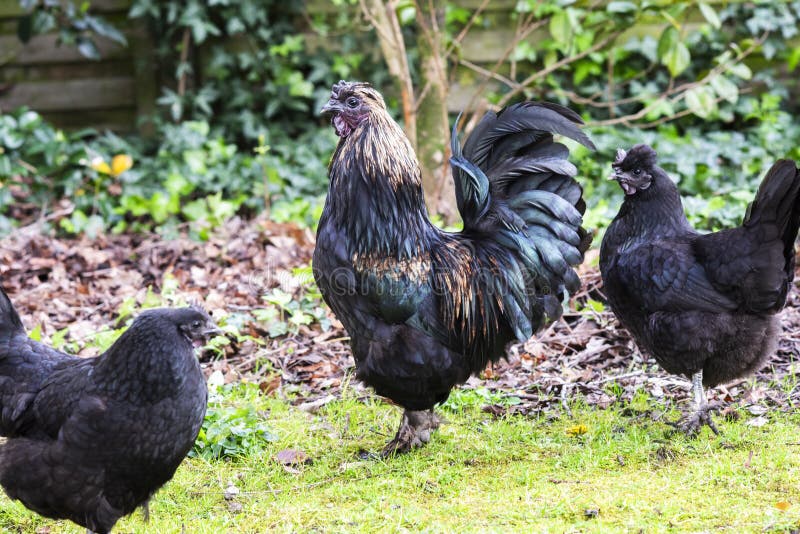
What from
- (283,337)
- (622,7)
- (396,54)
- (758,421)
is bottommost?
(758,421)

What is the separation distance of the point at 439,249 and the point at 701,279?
1565 mm

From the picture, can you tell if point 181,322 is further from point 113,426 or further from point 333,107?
point 333,107

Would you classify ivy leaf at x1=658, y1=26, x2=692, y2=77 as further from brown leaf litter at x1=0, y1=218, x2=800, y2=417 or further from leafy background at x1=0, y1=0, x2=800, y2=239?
brown leaf litter at x1=0, y1=218, x2=800, y2=417

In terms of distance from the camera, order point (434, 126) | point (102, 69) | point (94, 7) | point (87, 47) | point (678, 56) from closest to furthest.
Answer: point (678, 56), point (434, 126), point (87, 47), point (94, 7), point (102, 69)

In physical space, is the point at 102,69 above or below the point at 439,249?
above

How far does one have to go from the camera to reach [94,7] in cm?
1098

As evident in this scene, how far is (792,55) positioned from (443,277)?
756 cm

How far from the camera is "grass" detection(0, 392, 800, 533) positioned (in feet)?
13.0

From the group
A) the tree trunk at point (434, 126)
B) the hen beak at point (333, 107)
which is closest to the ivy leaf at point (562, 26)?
the tree trunk at point (434, 126)

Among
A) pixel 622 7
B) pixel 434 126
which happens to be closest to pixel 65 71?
pixel 434 126

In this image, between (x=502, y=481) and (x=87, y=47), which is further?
(x=87, y=47)

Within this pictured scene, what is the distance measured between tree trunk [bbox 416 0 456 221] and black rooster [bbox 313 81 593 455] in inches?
118

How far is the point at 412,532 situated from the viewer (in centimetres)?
390

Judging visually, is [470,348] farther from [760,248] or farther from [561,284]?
[760,248]
